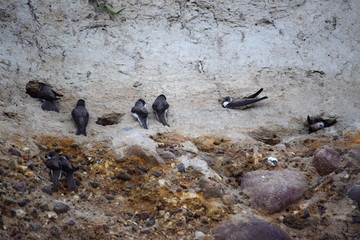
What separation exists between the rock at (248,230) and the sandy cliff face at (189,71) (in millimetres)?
614

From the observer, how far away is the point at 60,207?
11.3 ft

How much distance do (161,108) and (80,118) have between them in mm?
924

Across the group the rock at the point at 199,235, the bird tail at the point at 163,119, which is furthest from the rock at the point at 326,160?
the bird tail at the point at 163,119

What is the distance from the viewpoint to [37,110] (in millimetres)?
4801

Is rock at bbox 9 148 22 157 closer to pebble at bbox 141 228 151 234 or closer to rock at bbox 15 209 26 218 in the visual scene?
rock at bbox 15 209 26 218

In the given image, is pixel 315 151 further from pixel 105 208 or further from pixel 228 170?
pixel 105 208

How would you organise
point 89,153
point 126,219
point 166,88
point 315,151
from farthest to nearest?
1. point 166,88
2. point 315,151
3. point 89,153
4. point 126,219

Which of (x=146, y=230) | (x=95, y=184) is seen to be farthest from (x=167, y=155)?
(x=146, y=230)

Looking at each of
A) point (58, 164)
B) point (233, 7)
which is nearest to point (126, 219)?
point (58, 164)

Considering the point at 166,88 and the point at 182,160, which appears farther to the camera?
the point at 166,88

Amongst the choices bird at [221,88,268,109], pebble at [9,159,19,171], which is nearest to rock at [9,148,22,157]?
pebble at [9,159,19,171]

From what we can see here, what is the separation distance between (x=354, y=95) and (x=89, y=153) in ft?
11.2

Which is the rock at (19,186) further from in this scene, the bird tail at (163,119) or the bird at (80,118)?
the bird tail at (163,119)

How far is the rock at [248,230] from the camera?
3.36 metres
